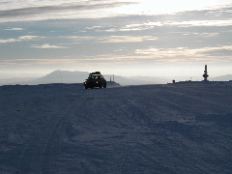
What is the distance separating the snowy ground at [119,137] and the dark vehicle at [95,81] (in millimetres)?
20316

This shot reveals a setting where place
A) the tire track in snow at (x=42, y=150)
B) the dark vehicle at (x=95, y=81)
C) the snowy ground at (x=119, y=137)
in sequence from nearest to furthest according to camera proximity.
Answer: the tire track in snow at (x=42, y=150) < the snowy ground at (x=119, y=137) < the dark vehicle at (x=95, y=81)

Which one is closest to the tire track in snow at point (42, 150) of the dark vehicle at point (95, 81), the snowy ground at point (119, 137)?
the snowy ground at point (119, 137)

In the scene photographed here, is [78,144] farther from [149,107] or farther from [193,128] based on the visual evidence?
[149,107]

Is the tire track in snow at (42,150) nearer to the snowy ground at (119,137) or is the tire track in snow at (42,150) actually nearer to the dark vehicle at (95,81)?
the snowy ground at (119,137)

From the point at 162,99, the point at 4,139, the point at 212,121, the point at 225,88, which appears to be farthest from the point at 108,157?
the point at 225,88

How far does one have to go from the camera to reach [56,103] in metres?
27.7

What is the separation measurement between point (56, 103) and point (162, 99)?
5.68 meters

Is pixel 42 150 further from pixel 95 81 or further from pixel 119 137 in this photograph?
pixel 95 81

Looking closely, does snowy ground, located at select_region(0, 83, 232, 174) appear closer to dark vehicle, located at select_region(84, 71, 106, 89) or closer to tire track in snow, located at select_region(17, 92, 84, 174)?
tire track in snow, located at select_region(17, 92, 84, 174)

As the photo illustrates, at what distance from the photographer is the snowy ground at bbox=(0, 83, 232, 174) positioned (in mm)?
14539

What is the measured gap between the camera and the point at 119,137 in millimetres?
17750

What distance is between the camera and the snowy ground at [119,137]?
1454 cm

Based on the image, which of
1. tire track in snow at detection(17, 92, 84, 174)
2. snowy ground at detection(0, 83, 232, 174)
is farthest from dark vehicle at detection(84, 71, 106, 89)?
tire track in snow at detection(17, 92, 84, 174)

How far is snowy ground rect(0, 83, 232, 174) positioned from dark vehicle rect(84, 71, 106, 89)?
800 inches
